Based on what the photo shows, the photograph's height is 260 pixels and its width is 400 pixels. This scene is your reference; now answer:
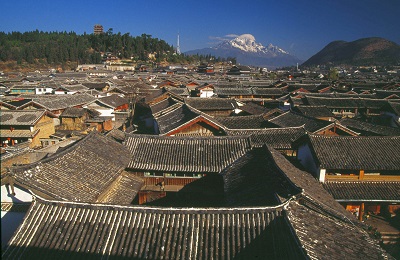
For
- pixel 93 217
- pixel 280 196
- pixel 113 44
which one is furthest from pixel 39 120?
pixel 113 44

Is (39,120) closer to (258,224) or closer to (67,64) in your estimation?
(258,224)

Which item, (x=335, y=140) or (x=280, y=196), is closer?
(x=280, y=196)

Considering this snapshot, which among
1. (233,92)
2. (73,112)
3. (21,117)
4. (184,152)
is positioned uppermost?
(233,92)

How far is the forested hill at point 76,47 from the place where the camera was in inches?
5133

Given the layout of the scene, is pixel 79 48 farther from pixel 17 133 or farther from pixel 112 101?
pixel 17 133

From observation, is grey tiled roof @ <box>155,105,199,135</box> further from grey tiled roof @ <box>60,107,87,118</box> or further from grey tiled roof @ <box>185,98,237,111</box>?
grey tiled roof @ <box>60,107,87,118</box>

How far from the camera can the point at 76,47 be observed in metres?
141

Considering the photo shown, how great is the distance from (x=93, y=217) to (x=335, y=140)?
16903mm

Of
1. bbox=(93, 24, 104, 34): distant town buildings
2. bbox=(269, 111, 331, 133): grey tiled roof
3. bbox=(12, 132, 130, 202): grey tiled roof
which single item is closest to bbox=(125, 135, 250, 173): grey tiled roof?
bbox=(12, 132, 130, 202): grey tiled roof

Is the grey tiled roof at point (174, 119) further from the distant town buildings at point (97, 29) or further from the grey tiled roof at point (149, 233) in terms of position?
the distant town buildings at point (97, 29)

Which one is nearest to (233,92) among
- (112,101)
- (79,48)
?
(112,101)

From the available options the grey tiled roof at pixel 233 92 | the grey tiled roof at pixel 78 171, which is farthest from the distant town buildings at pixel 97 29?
the grey tiled roof at pixel 78 171

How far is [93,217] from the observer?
A: 11539 millimetres

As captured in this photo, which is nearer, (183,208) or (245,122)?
(183,208)
